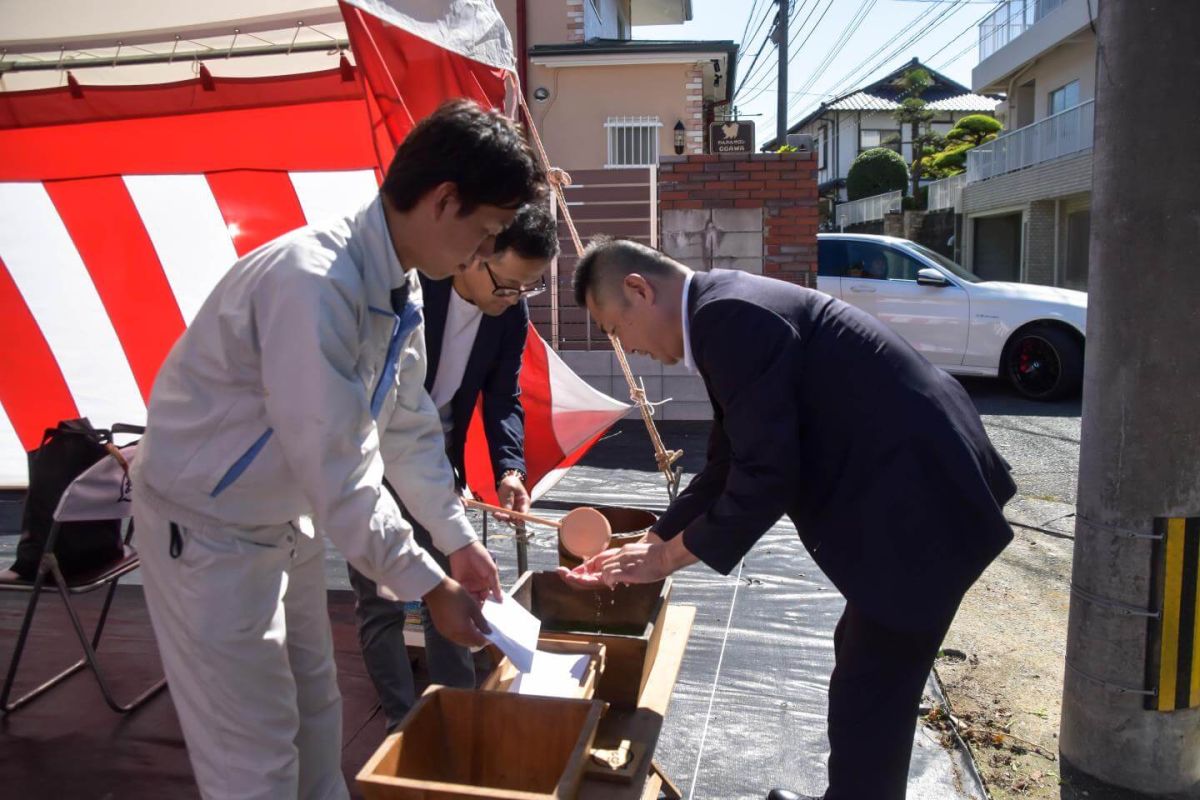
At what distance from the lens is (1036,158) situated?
17.8 metres

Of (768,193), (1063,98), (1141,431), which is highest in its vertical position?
(1063,98)

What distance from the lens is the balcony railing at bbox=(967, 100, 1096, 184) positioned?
52.5 feet

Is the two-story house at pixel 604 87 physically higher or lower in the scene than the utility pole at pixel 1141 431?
higher

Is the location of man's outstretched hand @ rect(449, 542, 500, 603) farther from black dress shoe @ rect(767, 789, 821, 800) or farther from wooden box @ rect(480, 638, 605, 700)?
black dress shoe @ rect(767, 789, 821, 800)

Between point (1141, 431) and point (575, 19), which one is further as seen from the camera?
point (575, 19)

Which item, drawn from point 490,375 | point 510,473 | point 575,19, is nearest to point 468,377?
point 490,375

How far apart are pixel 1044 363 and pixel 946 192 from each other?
15.8m

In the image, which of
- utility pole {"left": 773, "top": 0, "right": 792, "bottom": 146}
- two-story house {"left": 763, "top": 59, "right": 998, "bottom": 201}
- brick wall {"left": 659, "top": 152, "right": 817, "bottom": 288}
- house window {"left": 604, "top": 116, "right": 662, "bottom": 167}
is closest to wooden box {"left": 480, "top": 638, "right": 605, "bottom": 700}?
brick wall {"left": 659, "top": 152, "right": 817, "bottom": 288}

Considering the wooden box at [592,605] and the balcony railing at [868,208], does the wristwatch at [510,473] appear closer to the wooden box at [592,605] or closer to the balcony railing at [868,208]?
the wooden box at [592,605]

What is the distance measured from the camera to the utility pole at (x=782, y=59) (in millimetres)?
14328

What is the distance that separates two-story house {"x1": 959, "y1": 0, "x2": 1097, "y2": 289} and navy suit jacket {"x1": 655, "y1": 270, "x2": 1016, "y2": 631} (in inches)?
614

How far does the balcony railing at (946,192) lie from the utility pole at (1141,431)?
2088 cm

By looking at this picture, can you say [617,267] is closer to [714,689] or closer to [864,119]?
[714,689]

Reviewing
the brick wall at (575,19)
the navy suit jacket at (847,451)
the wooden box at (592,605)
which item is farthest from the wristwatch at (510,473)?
the brick wall at (575,19)
